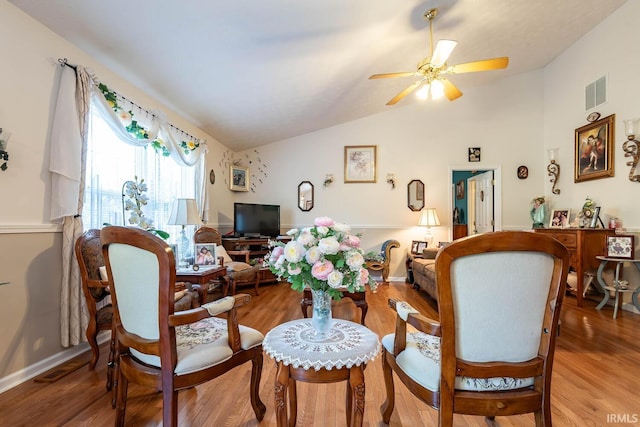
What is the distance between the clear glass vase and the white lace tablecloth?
0.10ft

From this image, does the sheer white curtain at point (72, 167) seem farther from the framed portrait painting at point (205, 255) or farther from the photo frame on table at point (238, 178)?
the photo frame on table at point (238, 178)

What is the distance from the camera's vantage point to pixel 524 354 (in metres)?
1.17

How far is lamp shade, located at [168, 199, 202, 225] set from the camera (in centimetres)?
306

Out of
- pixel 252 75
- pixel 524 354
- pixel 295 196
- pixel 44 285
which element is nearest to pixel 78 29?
pixel 252 75

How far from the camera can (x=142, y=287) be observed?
4.31ft

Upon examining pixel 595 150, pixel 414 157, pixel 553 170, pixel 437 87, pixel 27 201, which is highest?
pixel 437 87

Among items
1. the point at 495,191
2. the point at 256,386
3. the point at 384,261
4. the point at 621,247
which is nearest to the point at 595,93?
the point at 495,191

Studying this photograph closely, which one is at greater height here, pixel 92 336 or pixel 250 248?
pixel 250 248

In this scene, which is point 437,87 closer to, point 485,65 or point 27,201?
point 485,65

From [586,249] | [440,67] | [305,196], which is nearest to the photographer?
[440,67]

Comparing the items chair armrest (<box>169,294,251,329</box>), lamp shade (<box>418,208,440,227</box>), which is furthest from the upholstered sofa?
chair armrest (<box>169,294,251,329</box>)

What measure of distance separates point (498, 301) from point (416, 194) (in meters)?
4.55

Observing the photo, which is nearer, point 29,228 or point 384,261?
point 29,228

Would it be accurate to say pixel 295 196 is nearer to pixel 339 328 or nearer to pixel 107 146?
pixel 107 146
